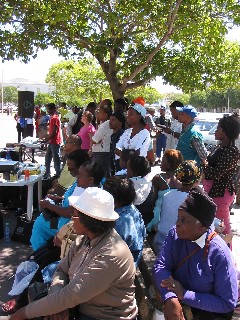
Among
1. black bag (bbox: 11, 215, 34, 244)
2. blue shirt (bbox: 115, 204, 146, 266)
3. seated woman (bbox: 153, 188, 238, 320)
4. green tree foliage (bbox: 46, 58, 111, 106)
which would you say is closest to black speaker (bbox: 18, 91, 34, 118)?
black bag (bbox: 11, 215, 34, 244)

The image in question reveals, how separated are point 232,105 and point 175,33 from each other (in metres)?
57.0

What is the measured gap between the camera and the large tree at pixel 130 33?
1046 cm

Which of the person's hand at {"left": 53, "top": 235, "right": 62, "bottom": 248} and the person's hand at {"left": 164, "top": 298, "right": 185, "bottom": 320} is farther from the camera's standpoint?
the person's hand at {"left": 53, "top": 235, "right": 62, "bottom": 248}

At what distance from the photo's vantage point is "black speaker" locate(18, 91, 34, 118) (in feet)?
52.1

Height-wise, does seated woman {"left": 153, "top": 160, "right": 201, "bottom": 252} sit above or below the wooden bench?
above

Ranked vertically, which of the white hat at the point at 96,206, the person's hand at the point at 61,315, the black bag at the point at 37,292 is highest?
the white hat at the point at 96,206

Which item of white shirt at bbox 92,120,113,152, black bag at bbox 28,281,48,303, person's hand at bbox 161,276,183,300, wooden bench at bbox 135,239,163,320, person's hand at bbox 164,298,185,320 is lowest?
wooden bench at bbox 135,239,163,320

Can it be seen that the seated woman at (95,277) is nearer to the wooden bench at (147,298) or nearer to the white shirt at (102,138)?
the wooden bench at (147,298)

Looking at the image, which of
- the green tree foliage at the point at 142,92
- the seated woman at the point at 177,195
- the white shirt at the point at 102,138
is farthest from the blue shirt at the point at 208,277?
the green tree foliage at the point at 142,92

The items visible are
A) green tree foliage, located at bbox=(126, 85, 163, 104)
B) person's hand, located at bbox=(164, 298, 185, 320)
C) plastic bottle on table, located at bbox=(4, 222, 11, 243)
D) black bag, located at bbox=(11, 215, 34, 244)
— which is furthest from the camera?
green tree foliage, located at bbox=(126, 85, 163, 104)

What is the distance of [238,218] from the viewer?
803cm

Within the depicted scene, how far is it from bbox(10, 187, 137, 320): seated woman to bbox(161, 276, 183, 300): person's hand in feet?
0.69

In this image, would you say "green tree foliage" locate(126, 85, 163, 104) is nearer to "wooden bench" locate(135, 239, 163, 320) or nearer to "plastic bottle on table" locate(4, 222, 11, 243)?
"plastic bottle on table" locate(4, 222, 11, 243)

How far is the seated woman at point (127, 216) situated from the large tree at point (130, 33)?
6.86 m
